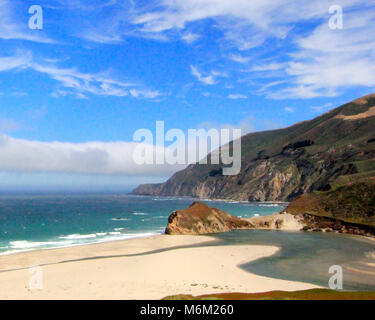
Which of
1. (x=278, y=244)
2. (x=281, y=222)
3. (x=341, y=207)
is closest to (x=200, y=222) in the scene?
(x=278, y=244)

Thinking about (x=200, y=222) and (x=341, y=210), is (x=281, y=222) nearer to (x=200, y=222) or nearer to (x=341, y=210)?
(x=341, y=210)

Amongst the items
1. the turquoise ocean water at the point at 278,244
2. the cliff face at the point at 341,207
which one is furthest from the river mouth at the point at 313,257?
the cliff face at the point at 341,207

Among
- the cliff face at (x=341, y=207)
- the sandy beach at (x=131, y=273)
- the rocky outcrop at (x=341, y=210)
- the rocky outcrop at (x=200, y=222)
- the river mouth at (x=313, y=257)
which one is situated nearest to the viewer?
the sandy beach at (x=131, y=273)

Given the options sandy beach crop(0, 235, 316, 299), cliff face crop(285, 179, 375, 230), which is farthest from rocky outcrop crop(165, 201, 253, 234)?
sandy beach crop(0, 235, 316, 299)

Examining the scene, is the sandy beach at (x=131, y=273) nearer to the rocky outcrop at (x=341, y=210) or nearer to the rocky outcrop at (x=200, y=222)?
the rocky outcrop at (x=200, y=222)
